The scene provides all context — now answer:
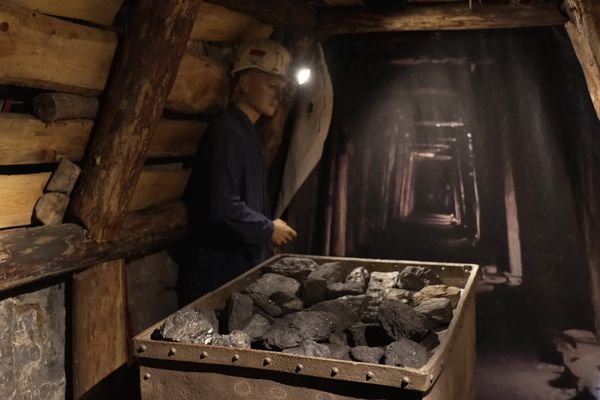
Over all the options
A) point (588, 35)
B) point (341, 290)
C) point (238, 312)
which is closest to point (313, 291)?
point (341, 290)

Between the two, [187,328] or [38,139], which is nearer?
[187,328]

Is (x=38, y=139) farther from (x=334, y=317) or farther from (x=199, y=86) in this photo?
(x=334, y=317)

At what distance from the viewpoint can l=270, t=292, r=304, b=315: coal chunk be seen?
2.65 metres

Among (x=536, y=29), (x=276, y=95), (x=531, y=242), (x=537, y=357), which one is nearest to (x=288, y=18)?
(x=276, y=95)

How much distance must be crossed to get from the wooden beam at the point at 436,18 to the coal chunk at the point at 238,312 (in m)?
2.16

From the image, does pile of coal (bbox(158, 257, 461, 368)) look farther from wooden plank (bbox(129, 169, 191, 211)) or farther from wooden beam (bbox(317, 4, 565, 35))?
wooden beam (bbox(317, 4, 565, 35))

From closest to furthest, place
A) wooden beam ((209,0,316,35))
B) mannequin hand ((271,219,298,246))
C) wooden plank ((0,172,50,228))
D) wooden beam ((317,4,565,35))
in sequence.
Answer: wooden plank ((0,172,50,228)), wooden beam ((209,0,316,35)), mannequin hand ((271,219,298,246)), wooden beam ((317,4,565,35))

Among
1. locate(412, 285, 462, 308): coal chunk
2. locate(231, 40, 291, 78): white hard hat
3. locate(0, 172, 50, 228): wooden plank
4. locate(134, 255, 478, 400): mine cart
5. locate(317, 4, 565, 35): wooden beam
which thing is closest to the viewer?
locate(134, 255, 478, 400): mine cart

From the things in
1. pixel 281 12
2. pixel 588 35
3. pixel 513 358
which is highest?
pixel 281 12

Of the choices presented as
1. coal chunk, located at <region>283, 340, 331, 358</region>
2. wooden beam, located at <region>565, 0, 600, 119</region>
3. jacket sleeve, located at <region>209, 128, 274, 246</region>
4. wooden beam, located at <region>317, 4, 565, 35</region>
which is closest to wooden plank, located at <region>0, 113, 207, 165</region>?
jacket sleeve, located at <region>209, 128, 274, 246</region>

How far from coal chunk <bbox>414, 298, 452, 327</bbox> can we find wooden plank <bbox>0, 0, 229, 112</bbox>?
1.59 meters

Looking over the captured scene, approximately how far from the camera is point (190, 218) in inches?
139

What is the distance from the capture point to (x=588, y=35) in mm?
3027

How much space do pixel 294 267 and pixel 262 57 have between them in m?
1.11
